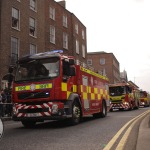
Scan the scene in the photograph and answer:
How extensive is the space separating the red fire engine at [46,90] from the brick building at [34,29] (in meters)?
14.1

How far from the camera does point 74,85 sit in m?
13.0

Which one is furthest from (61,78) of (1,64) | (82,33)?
(82,33)

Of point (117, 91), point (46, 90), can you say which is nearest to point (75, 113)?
point (46, 90)

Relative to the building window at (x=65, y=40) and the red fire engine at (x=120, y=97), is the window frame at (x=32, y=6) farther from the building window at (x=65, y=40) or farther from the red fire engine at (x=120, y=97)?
the red fire engine at (x=120, y=97)

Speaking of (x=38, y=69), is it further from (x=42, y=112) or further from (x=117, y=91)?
(x=117, y=91)

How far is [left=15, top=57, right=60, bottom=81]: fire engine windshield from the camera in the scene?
38.5 ft

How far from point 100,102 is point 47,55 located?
619 cm

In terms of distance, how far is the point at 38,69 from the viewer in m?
12.1

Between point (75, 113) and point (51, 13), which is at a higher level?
point (51, 13)

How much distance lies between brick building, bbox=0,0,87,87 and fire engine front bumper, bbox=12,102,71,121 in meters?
14.6

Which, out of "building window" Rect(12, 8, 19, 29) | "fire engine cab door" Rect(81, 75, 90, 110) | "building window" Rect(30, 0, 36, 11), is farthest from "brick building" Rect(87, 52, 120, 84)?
"fire engine cab door" Rect(81, 75, 90, 110)

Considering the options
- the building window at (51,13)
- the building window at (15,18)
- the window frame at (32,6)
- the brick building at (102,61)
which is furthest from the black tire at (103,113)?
the brick building at (102,61)

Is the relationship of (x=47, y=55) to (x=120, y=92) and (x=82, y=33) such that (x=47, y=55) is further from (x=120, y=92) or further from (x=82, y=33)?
(x=82, y=33)

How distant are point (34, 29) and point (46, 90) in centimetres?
2183
